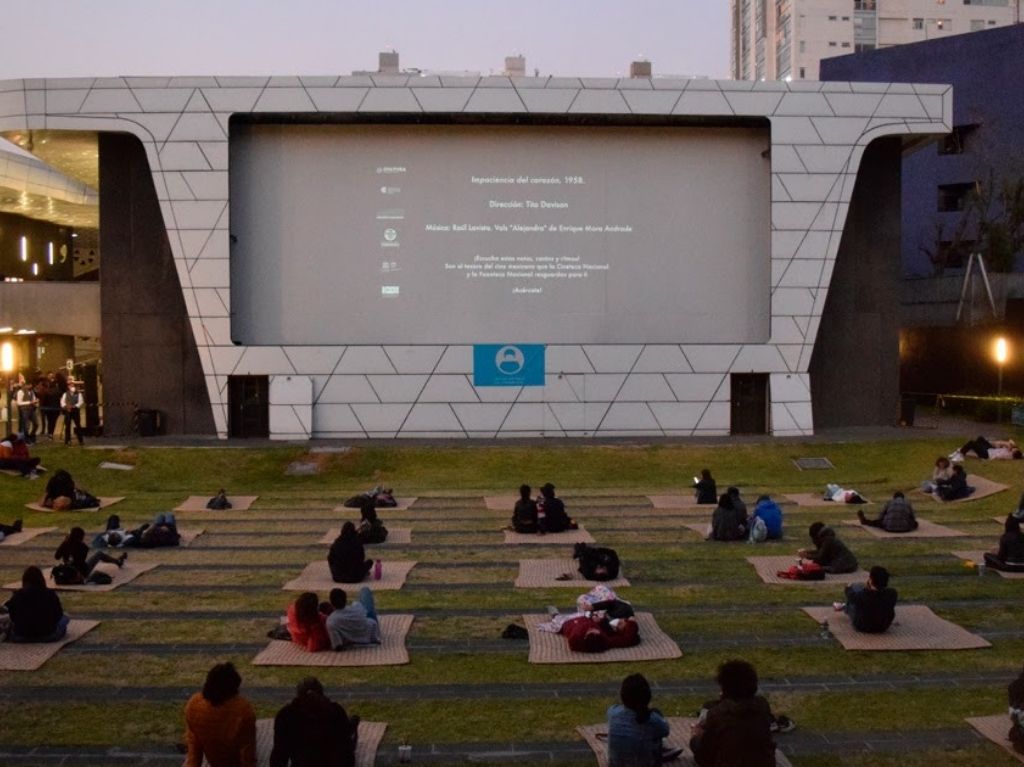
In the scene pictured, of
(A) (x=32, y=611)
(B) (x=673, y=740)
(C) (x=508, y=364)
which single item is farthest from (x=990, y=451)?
(A) (x=32, y=611)

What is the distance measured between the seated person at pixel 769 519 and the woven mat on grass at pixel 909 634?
528cm

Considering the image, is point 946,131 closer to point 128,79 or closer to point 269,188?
point 269,188

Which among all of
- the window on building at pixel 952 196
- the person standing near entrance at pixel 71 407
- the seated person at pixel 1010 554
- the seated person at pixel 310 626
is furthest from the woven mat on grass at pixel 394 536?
the window on building at pixel 952 196

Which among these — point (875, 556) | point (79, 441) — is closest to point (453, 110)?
point (79, 441)

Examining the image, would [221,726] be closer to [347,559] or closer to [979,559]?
[347,559]

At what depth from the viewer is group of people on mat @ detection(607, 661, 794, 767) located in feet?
29.2

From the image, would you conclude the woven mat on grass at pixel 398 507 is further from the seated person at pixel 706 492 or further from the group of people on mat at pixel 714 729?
the group of people on mat at pixel 714 729

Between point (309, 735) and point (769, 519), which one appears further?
point (769, 519)

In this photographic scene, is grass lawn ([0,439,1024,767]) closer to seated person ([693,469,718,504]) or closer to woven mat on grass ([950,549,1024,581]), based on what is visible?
woven mat on grass ([950,549,1024,581])

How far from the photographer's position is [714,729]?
29.6 ft

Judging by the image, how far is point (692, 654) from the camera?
13.4m

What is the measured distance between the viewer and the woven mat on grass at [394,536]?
68.9 ft

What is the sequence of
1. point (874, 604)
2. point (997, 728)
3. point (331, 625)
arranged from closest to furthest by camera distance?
point (997, 728) → point (331, 625) → point (874, 604)

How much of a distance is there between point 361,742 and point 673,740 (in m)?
2.88
